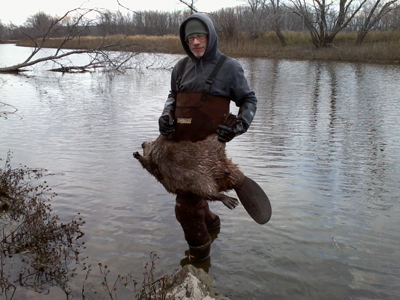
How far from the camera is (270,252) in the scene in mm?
4184

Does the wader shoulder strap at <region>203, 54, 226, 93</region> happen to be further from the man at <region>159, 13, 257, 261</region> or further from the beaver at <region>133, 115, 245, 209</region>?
the beaver at <region>133, 115, 245, 209</region>

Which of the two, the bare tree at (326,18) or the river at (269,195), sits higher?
the bare tree at (326,18)

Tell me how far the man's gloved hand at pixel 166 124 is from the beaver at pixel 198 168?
0.12 meters

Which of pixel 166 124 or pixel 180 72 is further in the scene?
pixel 180 72

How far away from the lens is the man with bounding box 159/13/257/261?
144 inches

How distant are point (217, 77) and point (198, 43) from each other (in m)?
0.35

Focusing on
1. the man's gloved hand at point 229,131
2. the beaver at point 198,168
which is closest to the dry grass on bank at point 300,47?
the beaver at point 198,168

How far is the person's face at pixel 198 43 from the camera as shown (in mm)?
3678

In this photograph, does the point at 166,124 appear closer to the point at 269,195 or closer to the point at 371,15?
the point at 269,195

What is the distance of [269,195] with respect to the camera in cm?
562

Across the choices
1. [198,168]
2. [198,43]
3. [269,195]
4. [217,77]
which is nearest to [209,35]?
[198,43]

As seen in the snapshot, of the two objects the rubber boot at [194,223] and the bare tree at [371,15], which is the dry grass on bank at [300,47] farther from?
the rubber boot at [194,223]

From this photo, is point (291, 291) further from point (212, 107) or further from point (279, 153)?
point (279, 153)

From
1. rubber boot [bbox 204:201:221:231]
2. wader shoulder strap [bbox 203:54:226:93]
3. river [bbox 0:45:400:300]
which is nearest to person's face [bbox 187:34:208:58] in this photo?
wader shoulder strap [bbox 203:54:226:93]
